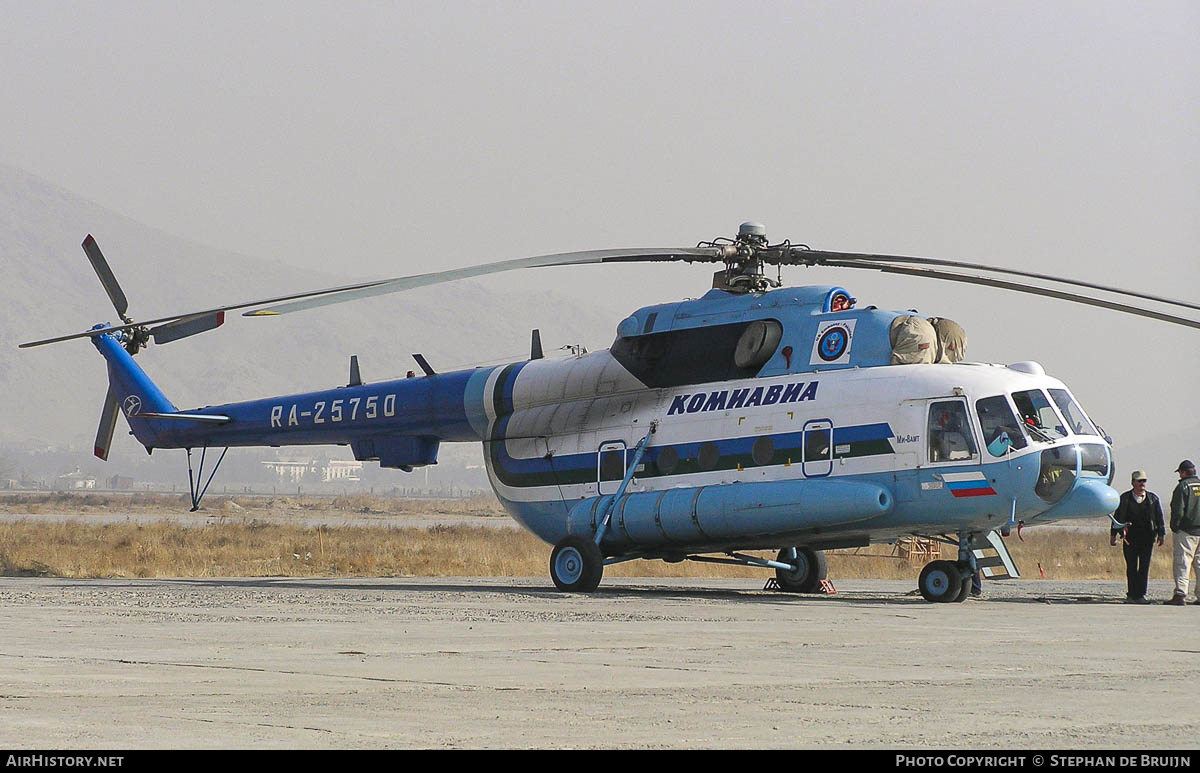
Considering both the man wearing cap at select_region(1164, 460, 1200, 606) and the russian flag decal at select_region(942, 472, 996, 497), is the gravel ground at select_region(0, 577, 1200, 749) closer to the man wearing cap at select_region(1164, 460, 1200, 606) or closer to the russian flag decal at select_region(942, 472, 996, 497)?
the russian flag decal at select_region(942, 472, 996, 497)

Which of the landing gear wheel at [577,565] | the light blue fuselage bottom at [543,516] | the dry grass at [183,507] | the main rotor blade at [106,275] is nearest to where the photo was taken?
the landing gear wheel at [577,565]

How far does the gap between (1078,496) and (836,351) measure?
3.53 metres

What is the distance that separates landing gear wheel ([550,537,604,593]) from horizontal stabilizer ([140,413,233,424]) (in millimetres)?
7879

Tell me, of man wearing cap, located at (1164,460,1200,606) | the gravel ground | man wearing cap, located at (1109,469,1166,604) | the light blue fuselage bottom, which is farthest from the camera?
the light blue fuselage bottom

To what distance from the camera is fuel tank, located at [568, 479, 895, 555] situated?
19031 millimetres

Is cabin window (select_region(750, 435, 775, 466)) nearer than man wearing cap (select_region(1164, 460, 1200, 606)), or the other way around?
cabin window (select_region(750, 435, 775, 466))

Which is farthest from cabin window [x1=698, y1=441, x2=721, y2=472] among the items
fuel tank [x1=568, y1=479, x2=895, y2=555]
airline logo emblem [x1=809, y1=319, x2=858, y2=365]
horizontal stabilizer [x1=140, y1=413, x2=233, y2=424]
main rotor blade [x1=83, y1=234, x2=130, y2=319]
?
main rotor blade [x1=83, y1=234, x2=130, y2=319]

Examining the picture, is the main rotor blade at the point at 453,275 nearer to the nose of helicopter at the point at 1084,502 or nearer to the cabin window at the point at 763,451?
the cabin window at the point at 763,451

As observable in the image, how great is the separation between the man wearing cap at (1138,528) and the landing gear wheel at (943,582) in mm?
2793

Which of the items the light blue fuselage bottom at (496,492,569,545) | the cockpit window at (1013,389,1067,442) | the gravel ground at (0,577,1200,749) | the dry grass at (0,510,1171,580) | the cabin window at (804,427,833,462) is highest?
the cockpit window at (1013,389,1067,442)

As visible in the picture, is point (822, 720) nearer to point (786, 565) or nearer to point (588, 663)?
point (588, 663)

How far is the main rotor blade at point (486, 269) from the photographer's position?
1744 centimetres

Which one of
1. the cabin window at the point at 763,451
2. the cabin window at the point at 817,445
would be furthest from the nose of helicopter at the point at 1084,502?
the cabin window at the point at 763,451
